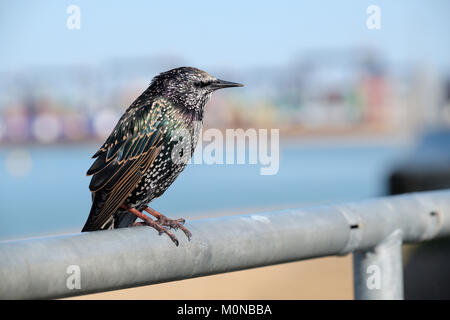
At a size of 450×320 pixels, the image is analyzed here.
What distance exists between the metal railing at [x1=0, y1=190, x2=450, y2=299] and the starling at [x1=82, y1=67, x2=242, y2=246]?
36cm

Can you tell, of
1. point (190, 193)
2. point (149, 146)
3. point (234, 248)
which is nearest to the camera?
point (234, 248)

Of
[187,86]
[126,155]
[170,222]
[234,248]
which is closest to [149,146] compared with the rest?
[126,155]

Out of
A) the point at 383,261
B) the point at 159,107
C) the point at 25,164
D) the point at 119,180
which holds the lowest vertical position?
the point at 25,164

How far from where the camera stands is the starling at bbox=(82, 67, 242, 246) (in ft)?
5.99

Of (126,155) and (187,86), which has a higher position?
(187,86)

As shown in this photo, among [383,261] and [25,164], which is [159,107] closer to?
[383,261]

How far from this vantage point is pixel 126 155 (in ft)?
6.08

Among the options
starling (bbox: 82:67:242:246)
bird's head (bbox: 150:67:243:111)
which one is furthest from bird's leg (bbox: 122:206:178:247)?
bird's head (bbox: 150:67:243:111)

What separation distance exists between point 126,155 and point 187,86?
0.92 ft

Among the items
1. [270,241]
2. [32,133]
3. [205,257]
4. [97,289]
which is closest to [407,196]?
[270,241]

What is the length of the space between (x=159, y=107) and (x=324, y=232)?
621mm

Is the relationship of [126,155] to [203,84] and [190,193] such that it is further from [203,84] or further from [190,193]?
[190,193]

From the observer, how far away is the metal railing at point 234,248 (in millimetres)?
1156

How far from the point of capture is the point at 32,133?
7006 cm
